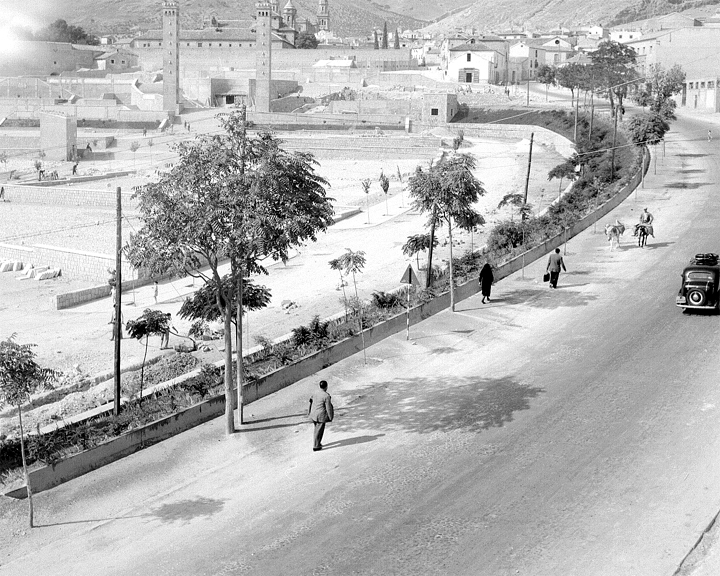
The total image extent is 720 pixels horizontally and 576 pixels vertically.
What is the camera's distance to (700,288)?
16.4 m

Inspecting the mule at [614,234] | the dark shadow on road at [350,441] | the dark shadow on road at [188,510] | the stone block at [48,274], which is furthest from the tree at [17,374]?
the stone block at [48,274]

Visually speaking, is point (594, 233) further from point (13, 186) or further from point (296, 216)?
point (13, 186)

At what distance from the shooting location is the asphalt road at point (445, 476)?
9008 mm

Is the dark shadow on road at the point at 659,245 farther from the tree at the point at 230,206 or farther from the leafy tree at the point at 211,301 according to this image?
the tree at the point at 230,206

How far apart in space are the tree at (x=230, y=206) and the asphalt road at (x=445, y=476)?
2.30 meters

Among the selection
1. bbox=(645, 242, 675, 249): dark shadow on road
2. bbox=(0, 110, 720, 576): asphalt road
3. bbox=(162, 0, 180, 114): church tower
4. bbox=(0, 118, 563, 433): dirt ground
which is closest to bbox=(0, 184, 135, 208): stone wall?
bbox=(0, 118, 563, 433): dirt ground

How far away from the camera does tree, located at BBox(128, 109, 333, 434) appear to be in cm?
1133

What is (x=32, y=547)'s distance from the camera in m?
9.52

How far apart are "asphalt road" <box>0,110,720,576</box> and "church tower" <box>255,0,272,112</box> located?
64.8 m

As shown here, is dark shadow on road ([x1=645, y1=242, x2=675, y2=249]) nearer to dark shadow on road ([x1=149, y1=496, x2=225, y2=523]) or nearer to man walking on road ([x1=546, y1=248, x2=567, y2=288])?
man walking on road ([x1=546, y1=248, x2=567, y2=288])

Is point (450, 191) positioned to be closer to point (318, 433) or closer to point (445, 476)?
point (318, 433)

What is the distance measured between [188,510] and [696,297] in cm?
989

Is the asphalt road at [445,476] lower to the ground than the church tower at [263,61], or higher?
lower

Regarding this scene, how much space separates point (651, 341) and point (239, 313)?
22.0ft
